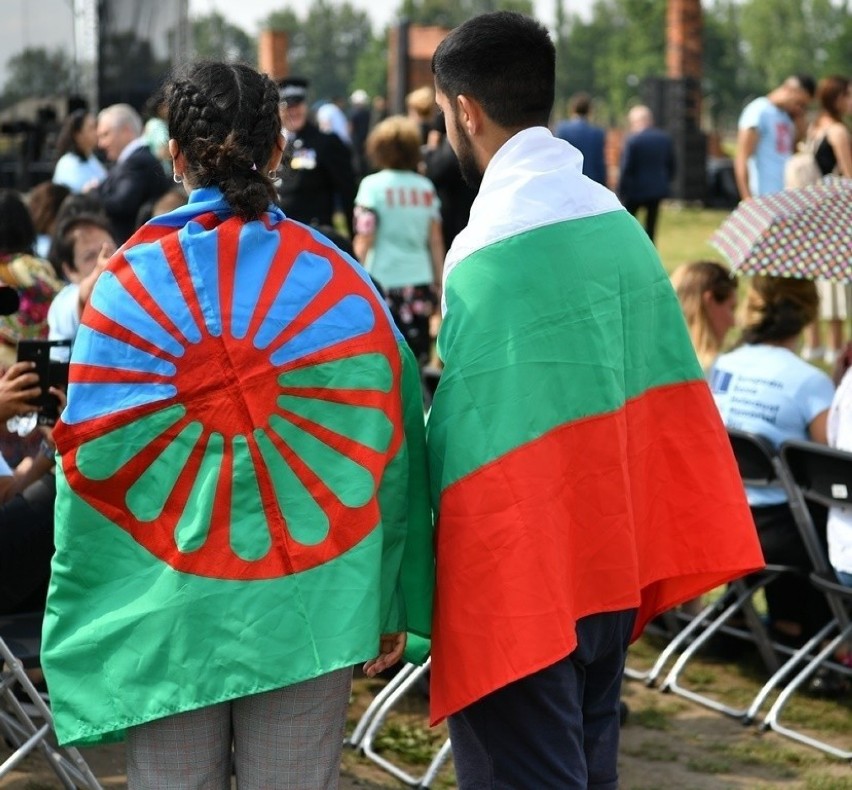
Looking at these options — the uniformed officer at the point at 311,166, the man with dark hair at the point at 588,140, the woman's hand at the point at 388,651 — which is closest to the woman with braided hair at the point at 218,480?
the woman's hand at the point at 388,651

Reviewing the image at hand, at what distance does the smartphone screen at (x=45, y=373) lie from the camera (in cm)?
303

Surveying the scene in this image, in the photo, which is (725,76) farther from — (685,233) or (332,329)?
(332,329)

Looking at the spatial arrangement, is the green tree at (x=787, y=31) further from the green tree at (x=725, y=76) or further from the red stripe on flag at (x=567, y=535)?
the red stripe on flag at (x=567, y=535)

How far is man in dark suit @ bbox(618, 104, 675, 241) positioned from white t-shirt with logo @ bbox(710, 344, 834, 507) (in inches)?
369

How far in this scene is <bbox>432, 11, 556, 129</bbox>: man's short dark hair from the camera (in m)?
2.49

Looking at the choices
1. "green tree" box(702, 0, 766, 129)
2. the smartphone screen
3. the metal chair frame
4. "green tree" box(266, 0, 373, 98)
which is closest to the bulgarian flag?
the smartphone screen

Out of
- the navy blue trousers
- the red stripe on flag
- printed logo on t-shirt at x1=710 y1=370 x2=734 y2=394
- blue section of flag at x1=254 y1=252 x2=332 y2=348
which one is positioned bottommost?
the navy blue trousers

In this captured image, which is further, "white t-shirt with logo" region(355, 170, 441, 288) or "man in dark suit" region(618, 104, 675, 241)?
"man in dark suit" region(618, 104, 675, 241)

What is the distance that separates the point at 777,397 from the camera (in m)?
4.54

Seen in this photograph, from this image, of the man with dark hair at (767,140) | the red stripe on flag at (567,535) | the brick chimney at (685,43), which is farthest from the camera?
the brick chimney at (685,43)

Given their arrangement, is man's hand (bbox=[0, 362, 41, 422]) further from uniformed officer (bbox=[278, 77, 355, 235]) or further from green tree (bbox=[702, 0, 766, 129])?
green tree (bbox=[702, 0, 766, 129])

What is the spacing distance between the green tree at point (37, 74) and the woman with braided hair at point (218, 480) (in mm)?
11245

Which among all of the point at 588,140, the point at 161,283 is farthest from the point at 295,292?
the point at 588,140

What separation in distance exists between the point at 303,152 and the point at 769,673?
488cm
